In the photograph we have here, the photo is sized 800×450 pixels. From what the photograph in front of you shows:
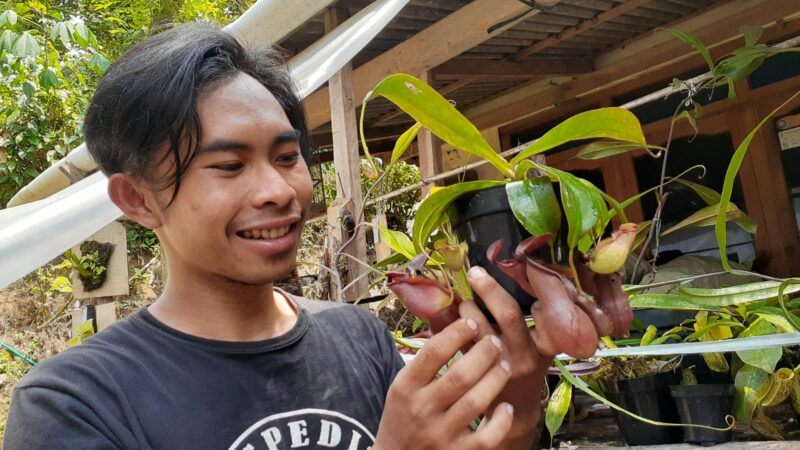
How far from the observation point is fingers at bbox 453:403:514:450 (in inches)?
23.6

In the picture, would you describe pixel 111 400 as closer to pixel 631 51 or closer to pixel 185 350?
pixel 185 350

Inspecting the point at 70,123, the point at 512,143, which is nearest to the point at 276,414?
the point at 512,143

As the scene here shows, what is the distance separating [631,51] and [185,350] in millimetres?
3426

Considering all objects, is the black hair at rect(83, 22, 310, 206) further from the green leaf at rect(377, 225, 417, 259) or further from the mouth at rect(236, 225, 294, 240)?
the green leaf at rect(377, 225, 417, 259)

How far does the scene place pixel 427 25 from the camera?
9.31 feet

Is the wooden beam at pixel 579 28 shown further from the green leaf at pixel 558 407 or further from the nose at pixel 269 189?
the nose at pixel 269 189

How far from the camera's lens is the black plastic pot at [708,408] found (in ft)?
5.56

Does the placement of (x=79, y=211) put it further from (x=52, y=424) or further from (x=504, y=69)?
(x=504, y=69)

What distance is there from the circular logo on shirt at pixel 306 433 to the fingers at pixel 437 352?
10.0 inches

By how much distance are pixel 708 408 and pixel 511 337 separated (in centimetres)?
135

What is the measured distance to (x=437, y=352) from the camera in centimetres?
59

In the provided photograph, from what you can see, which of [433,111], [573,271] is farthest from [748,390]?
[433,111]

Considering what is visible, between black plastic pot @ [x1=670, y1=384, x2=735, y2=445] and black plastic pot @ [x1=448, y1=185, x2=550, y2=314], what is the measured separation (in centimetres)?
130

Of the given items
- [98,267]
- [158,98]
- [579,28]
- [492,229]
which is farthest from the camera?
[98,267]
